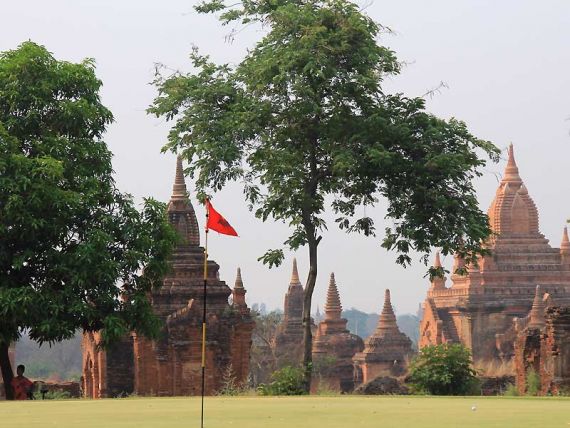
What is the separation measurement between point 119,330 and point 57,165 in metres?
3.06

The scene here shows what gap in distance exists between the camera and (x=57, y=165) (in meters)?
23.2


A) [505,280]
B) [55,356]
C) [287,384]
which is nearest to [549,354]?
[287,384]

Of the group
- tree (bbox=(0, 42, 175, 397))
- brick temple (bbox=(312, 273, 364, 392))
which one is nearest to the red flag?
tree (bbox=(0, 42, 175, 397))

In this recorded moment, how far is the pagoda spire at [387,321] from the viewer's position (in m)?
62.4

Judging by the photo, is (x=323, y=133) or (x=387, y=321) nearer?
(x=323, y=133)

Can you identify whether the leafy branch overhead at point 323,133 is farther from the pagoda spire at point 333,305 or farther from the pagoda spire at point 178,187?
the pagoda spire at point 333,305

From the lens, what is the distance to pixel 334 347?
199 ft

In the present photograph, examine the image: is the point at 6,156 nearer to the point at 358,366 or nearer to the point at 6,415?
the point at 6,415

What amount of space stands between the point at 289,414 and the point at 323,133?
11.8 m

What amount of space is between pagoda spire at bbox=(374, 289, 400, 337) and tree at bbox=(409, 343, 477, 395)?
117ft

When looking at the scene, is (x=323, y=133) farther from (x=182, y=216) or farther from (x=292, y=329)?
(x=292, y=329)

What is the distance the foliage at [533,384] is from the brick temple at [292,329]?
84.7ft

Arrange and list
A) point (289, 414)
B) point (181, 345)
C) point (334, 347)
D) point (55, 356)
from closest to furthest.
A: 1. point (289, 414)
2. point (181, 345)
3. point (334, 347)
4. point (55, 356)

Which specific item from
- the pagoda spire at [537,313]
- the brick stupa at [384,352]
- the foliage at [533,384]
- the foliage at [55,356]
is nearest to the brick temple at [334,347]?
the brick stupa at [384,352]
